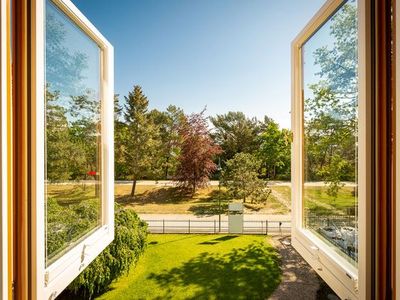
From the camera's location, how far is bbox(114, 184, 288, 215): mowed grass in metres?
10.6

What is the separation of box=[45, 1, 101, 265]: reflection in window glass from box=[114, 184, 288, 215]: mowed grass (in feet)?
27.7

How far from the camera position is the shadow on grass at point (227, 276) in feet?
15.1

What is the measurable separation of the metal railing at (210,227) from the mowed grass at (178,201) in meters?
1.70

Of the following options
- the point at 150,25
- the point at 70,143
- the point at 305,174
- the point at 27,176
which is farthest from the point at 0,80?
the point at 150,25

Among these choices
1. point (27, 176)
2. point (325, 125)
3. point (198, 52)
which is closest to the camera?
point (27, 176)

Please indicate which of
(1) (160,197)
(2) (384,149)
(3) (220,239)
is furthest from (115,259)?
(1) (160,197)

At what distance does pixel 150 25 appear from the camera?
6750 millimetres

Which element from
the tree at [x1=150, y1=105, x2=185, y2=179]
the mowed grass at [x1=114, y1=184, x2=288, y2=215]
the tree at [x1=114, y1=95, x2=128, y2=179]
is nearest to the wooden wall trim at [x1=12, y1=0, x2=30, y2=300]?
the mowed grass at [x1=114, y1=184, x2=288, y2=215]

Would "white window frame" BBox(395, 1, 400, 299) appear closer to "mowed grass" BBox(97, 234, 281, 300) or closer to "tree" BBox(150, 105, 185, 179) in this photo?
"mowed grass" BBox(97, 234, 281, 300)

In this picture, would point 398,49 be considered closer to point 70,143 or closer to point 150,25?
point 70,143

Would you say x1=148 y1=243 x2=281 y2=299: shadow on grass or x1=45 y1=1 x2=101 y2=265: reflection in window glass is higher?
x1=45 y1=1 x2=101 y2=265: reflection in window glass

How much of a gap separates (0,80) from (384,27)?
1.33 m

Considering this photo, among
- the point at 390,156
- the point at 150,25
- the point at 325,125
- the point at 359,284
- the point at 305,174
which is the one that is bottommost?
the point at 359,284

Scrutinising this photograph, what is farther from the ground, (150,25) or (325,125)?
(150,25)
